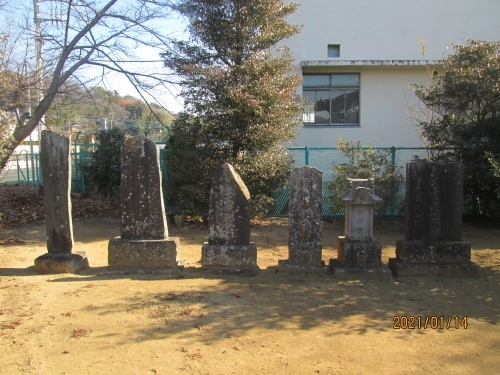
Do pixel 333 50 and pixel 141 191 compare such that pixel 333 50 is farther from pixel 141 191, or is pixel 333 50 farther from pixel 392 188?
pixel 141 191

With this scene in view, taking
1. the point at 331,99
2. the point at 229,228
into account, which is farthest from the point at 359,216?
the point at 331,99

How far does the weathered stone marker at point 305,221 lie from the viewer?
6410 mm

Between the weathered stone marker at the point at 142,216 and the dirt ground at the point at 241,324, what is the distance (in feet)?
0.88

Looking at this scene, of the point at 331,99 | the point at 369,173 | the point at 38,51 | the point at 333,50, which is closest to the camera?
the point at 369,173

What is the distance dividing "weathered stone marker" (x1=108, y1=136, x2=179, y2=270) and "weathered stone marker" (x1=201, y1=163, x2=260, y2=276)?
62 centimetres

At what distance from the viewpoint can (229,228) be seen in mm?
6410

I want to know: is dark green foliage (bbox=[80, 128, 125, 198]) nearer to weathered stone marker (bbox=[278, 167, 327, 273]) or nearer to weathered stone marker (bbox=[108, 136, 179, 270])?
weathered stone marker (bbox=[108, 136, 179, 270])

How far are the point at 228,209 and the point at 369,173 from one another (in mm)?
5375

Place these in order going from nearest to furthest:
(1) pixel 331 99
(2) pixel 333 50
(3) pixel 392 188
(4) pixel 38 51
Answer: (3) pixel 392 188
(4) pixel 38 51
(1) pixel 331 99
(2) pixel 333 50

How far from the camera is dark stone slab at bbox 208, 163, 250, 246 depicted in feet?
20.9

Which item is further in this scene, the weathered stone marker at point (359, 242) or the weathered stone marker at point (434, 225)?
the weathered stone marker at point (434, 225)
